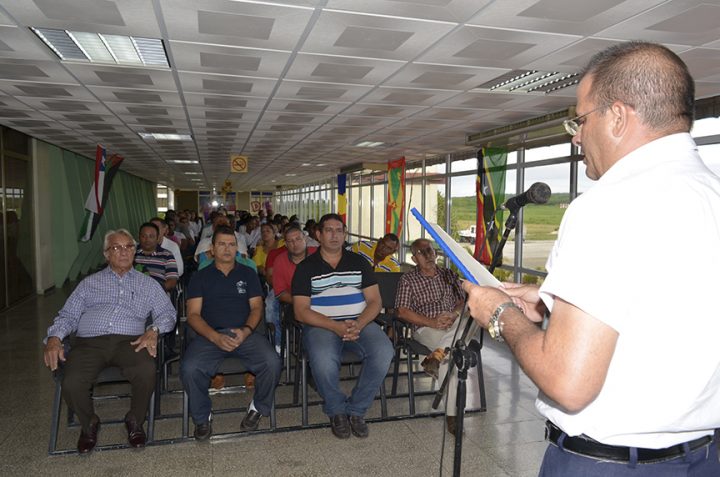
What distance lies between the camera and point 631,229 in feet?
2.80

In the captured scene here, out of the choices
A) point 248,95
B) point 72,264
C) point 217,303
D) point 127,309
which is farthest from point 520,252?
point 72,264

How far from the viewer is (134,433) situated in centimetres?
325

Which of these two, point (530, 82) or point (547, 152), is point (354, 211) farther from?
point (530, 82)

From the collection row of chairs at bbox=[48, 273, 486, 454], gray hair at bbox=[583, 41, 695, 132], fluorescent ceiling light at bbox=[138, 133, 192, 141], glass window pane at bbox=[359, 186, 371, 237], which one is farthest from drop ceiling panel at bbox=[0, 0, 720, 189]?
glass window pane at bbox=[359, 186, 371, 237]

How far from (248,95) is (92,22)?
215 centimetres

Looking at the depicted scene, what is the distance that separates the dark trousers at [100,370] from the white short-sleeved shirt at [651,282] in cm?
299

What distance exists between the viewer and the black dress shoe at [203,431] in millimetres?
3402

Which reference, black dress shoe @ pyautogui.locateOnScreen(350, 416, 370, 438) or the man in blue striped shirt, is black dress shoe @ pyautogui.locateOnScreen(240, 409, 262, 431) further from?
black dress shoe @ pyautogui.locateOnScreen(350, 416, 370, 438)

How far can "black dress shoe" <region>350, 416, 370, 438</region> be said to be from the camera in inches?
138

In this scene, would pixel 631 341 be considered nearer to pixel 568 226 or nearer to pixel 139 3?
pixel 568 226

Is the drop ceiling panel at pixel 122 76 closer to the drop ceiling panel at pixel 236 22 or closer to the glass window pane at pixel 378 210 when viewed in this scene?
the drop ceiling panel at pixel 236 22

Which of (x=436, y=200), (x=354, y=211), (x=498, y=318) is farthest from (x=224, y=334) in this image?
(x=354, y=211)

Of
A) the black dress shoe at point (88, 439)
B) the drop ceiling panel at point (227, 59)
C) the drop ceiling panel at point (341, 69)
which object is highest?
the drop ceiling panel at point (227, 59)

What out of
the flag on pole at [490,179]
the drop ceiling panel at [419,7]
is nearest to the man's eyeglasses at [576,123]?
the drop ceiling panel at [419,7]
